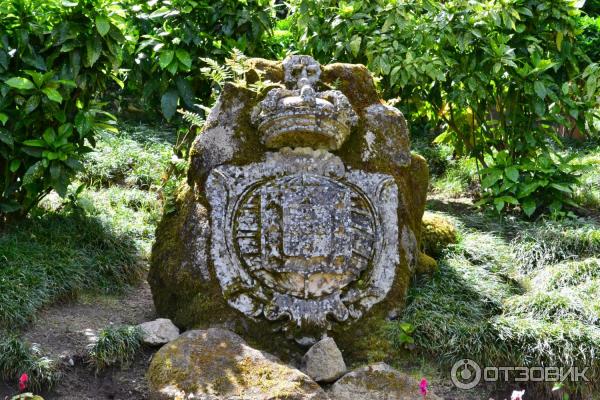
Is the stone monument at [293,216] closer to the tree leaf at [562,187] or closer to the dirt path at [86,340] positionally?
the dirt path at [86,340]

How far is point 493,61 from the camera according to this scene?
6.92 meters

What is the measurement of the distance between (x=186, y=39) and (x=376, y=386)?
11.5 feet

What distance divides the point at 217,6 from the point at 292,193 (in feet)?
8.63

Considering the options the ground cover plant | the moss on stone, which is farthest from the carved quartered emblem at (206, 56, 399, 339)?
the moss on stone

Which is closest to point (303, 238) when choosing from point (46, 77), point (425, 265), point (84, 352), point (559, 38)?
point (425, 265)

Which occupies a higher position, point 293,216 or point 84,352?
point 293,216

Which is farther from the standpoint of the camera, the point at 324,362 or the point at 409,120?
the point at 409,120

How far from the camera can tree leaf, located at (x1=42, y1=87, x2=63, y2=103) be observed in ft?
19.4

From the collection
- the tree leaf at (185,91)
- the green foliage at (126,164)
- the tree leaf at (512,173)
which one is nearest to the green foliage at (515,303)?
the tree leaf at (512,173)

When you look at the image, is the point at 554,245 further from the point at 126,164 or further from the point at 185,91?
the point at 126,164

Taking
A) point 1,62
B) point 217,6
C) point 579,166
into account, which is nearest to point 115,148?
point 217,6

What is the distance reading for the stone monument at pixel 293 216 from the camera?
5172mm

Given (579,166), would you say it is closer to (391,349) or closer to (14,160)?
(391,349)

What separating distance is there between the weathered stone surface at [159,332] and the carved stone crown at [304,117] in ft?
4.00
